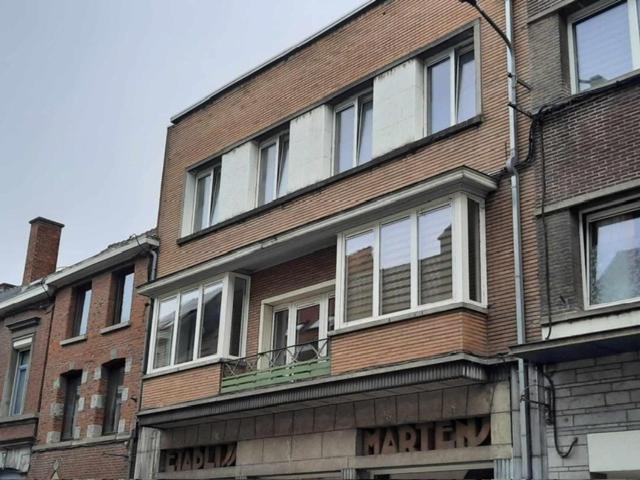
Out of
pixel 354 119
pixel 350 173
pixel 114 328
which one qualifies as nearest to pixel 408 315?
pixel 350 173

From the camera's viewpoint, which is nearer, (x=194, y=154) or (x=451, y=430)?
(x=451, y=430)

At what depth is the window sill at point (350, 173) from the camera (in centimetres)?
1509

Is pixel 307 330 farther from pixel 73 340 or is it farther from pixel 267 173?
pixel 73 340

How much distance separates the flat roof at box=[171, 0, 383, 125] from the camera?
18.1 metres

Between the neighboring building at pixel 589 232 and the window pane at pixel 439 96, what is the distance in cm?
194

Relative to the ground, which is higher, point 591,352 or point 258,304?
point 258,304

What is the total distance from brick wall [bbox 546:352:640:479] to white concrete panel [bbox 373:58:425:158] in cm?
538

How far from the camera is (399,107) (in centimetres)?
1631

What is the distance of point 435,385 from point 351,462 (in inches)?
89.6

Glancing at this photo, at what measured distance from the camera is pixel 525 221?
13.6m

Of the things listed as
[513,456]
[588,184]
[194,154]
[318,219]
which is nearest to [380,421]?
[513,456]

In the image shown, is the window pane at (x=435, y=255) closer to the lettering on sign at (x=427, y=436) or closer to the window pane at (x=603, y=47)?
the lettering on sign at (x=427, y=436)

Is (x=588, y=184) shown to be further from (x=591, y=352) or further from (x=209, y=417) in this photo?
(x=209, y=417)

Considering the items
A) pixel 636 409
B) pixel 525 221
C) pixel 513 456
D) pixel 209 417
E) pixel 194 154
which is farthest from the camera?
pixel 194 154
